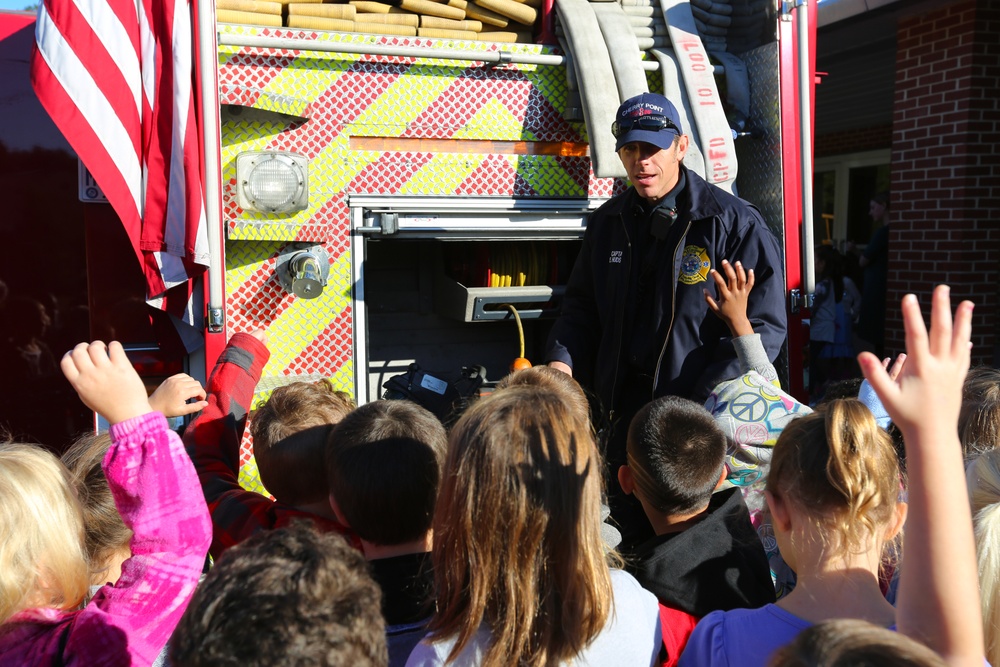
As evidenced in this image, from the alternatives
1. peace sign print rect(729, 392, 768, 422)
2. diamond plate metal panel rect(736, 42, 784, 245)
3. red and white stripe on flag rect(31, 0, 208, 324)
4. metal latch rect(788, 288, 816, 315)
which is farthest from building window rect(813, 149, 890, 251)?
red and white stripe on flag rect(31, 0, 208, 324)

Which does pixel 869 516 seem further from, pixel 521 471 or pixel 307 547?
pixel 307 547

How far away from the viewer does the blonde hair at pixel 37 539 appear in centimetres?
Answer: 131

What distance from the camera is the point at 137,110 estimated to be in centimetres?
271

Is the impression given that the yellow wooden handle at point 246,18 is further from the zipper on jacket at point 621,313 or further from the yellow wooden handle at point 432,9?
the zipper on jacket at point 621,313

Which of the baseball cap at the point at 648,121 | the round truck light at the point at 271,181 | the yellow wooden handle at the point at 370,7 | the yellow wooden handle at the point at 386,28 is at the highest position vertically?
the yellow wooden handle at the point at 370,7

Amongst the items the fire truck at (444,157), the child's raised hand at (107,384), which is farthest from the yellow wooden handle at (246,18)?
the child's raised hand at (107,384)

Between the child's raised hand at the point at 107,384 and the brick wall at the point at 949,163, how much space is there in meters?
5.11

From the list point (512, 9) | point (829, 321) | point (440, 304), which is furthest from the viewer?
point (829, 321)

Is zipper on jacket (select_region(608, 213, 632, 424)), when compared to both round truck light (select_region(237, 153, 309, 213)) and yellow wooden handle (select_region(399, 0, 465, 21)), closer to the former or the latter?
yellow wooden handle (select_region(399, 0, 465, 21))

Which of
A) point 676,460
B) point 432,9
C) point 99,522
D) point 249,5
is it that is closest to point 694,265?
point 676,460

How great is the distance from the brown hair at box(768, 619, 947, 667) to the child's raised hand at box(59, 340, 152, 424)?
38.4 inches

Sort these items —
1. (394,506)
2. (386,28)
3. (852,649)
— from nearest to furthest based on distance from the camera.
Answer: (852,649)
(394,506)
(386,28)

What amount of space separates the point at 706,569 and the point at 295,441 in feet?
3.03

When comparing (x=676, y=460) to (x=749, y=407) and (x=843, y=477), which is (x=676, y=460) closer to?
(x=843, y=477)
